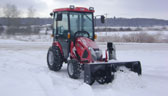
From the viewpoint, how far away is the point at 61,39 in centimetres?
927

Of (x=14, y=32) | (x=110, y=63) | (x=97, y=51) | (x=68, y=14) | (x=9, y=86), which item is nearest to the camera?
(x=9, y=86)

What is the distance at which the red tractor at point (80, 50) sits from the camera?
283 inches

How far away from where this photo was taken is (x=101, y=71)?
287 inches

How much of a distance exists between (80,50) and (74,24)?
117cm

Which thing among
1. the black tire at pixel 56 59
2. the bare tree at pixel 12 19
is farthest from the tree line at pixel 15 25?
the black tire at pixel 56 59

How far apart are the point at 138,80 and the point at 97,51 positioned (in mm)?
1716

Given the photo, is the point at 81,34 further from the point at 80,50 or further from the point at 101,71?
the point at 101,71

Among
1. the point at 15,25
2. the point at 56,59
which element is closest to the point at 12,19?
the point at 15,25

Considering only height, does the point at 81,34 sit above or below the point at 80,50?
above

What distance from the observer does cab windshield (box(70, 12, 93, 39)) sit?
8703 millimetres

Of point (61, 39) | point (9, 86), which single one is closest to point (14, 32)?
point (61, 39)

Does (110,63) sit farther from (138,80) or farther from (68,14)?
(68,14)

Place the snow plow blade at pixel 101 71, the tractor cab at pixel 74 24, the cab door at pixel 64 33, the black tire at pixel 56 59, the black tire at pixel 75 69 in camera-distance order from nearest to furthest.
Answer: the snow plow blade at pixel 101 71 → the black tire at pixel 75 69 → the tractor cab at pixel 74 24 → the cab door at pixel 64 33 → the black tire at pixel 56 59

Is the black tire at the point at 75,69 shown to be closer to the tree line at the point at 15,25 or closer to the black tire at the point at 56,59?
the black tire at the point at 56,59
